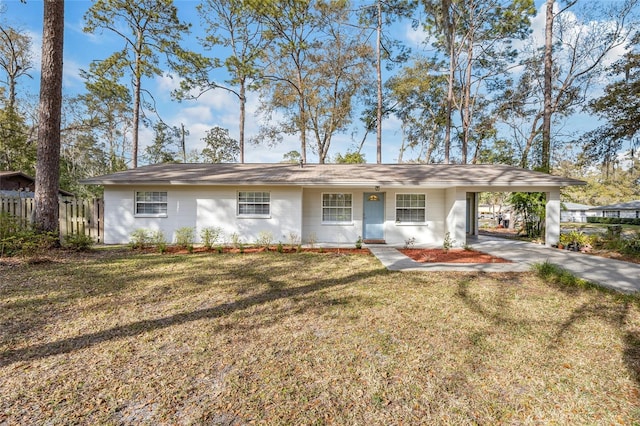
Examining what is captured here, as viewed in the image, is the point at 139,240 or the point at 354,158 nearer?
the point at 139,240

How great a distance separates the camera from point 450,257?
8.12 metres

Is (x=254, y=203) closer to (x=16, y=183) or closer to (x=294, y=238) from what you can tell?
(x=294, y=238)

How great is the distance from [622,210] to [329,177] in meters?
42.4

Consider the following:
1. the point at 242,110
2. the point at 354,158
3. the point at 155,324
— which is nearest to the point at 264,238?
the point at 155,324

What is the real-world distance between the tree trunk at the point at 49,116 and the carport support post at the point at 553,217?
16234 millimetres

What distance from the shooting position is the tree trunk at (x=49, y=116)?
7.43m

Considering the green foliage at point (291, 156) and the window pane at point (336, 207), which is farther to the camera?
the green foliage at point (291, 156)

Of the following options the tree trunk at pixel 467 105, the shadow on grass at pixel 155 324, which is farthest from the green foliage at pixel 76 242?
the tree trunk at pixel 467 105

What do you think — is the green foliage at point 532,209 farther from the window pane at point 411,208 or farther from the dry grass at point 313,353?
the dry grass at point 313,353

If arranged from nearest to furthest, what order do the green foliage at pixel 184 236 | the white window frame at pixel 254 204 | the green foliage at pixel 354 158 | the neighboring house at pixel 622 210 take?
the green foliage at pixel 184 236
the white window frame at pixel 254 204
the green foliage at pixel 354 158
the neighboring house at pixel 622 210

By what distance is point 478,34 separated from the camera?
1867 centimetres

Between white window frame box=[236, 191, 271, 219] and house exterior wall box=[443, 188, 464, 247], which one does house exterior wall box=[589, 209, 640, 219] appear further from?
white window frame box=[236, 191, 271, 219]

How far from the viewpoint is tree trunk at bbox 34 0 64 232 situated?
7434 mm

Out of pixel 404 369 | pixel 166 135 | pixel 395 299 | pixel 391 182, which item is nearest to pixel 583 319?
pixel 395 299
